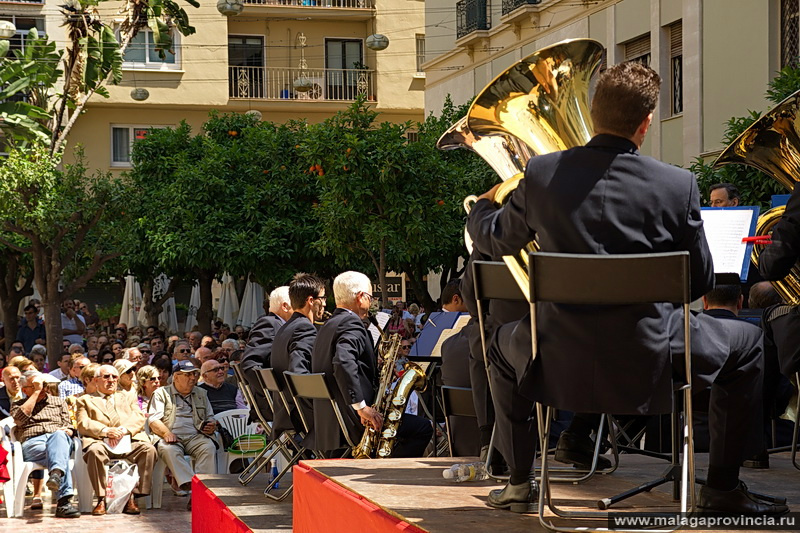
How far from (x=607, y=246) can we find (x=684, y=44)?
15.3 metres

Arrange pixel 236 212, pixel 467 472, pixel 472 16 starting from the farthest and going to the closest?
pixel 472 16 → pixel 236 212 → pixel 467 472

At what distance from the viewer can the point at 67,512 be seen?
1106 centimetres

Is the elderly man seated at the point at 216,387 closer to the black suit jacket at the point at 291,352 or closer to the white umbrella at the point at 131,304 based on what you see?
the black suit jacket at the point at 291,352

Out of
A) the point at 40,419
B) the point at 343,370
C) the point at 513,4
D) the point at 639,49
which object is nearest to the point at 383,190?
the point at 639,49

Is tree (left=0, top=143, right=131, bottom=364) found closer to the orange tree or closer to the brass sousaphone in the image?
the orange tree

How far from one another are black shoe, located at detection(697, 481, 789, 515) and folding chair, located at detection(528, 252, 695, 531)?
1.09 feet

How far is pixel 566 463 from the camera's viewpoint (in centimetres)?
529

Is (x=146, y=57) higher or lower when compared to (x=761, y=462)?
higher

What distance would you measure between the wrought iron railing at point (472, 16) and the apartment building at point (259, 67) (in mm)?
9419

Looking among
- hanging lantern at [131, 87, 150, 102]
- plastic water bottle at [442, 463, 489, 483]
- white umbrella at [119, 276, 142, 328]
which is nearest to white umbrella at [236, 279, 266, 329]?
white umbrella at [119, 276, 142, 328]

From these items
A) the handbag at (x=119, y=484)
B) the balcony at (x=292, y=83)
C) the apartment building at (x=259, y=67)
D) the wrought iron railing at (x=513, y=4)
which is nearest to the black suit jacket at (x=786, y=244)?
the handbag at (x=119, y=484)

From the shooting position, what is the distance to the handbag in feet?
37.1

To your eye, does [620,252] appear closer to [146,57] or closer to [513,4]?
[513,4]

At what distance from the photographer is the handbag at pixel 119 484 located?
11305mm
